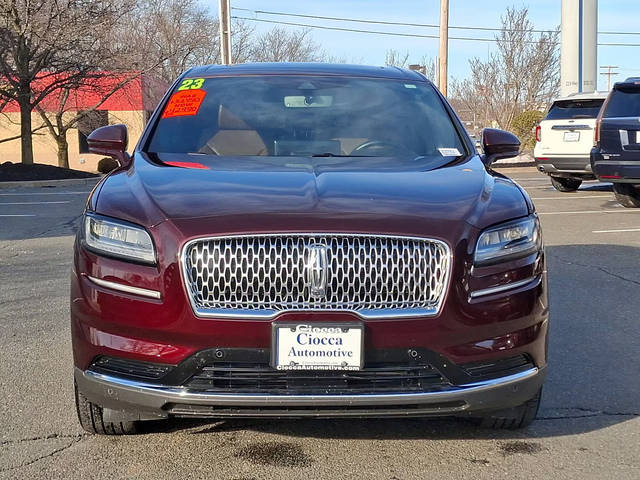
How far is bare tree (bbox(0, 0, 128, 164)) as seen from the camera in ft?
69.3

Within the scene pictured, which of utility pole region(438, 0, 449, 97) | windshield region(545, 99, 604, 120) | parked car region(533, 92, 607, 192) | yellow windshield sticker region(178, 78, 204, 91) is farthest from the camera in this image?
utility pole region(438, 0, 449, 97)

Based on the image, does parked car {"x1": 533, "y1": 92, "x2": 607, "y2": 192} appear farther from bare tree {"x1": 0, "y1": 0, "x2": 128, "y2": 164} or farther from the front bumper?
bare tree {"x1": 0, "y1": 0, "x2": 128, "y2": 164}

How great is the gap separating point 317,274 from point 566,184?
13.8 metres

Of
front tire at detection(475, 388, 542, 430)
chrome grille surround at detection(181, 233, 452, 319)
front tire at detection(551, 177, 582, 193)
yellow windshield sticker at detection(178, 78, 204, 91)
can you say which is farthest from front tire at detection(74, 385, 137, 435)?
front tire at detection(551, 177, 582, 193)

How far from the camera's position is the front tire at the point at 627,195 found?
504 inches

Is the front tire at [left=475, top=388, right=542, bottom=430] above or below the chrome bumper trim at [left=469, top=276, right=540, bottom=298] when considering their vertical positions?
below

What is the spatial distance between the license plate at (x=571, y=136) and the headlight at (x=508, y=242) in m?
11.6

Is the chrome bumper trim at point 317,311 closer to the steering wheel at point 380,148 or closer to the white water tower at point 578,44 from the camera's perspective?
the steering wheel at point 380,148

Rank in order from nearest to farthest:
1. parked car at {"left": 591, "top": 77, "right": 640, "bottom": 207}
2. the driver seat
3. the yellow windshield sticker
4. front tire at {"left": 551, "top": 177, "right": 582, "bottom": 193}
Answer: the driver seat → the yellow windshield sticker → parked car at {"left": 591, "top": 77, "right": 640, "bottom": 207} → front tire at {"left": 551, "top": 177, "right": 582, "bottom": 193}

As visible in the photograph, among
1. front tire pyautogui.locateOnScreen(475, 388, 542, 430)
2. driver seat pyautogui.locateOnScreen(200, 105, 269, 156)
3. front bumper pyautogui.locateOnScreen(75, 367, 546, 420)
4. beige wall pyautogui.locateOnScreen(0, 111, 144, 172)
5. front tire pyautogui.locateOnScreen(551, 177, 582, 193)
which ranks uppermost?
driver seat pyautogui.locateOnScreen(200, 105, 269, 156)

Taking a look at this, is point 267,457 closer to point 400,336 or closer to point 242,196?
point 400,336

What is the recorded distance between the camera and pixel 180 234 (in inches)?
119

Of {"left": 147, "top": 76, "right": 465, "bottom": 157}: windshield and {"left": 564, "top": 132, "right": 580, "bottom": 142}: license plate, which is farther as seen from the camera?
{"left": 564, "top": 132, "right": 580, "bottom": 142}: license plate

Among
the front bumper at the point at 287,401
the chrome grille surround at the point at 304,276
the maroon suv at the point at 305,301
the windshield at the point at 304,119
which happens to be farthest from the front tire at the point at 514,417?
the windshield at the point at 304,119
